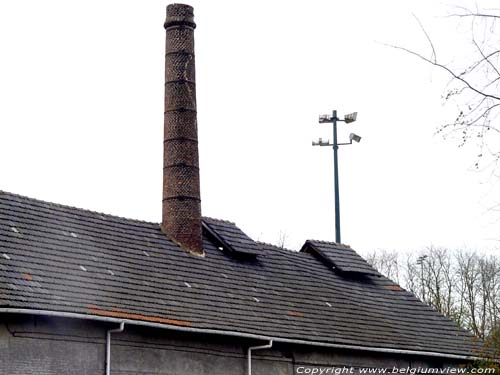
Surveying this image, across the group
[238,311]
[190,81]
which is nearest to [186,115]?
[190,81]

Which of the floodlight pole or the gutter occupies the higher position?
the floodlight pole

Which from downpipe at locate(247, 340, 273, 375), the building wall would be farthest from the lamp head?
downpipe at locate(247, 340, 273, 375)

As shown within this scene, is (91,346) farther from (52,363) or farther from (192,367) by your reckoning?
(192,367)

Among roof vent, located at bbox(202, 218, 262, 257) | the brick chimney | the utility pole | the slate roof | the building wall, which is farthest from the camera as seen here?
the utility pole

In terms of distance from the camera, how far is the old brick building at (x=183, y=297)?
17.4 meters

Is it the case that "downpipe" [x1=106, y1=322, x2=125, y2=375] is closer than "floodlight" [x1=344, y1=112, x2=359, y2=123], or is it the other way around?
"downpipe" [x1=106, y1=322, x2=125, y2=375]

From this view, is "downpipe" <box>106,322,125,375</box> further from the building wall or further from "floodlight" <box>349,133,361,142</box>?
"floodlight" <box>349,133,361,142</box>

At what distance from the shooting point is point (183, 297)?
66.3 feet

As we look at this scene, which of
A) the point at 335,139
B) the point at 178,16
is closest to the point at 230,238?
the point at 178,16

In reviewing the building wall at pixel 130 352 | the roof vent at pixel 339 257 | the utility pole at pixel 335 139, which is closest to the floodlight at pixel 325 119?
the utility pole at pixel 335 139

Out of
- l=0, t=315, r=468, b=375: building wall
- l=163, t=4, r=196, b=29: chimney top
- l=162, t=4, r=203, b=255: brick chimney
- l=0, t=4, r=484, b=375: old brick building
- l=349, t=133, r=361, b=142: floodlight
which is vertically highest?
l=163, t=4, r=196, b=29: chimney top

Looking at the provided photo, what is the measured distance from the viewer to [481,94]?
937 cm

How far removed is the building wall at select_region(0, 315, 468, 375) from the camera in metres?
16.6

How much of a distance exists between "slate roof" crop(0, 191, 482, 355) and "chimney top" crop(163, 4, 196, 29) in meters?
4.69
